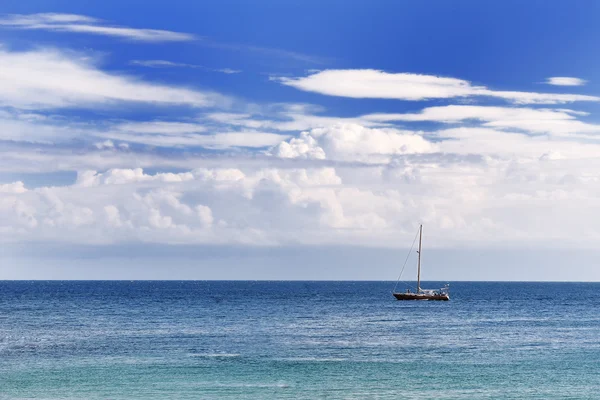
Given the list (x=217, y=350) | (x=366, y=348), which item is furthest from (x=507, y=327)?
(x=217, y=350)

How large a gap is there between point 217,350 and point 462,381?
27.8m

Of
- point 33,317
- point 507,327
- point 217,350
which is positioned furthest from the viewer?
point 33,317

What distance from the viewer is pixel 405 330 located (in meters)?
101

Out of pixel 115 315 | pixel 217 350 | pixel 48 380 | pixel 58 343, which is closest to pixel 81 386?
pixel 48 380

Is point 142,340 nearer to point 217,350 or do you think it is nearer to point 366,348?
point 217,350

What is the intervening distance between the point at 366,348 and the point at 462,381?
66.7 ft

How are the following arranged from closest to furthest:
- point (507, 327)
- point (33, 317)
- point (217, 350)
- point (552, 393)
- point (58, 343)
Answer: point (552, 393) → point (217, 350) → point (58, 343) → point (507, 327) → point (33, 317)

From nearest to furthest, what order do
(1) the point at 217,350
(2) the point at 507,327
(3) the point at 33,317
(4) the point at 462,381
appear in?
(4) the point at 462,381 < (1) the point at 217,350 < (2) the point at 507,327 < (3) the point at 33,317

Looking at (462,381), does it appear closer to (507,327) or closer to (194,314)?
(507,327)

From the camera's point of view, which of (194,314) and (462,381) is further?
(194,314)

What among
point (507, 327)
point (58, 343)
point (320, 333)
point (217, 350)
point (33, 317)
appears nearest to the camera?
point (217, 350)

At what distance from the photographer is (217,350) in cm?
7750

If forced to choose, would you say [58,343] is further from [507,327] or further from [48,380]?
[507,327]

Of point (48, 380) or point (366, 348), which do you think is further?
point (366, 348)
